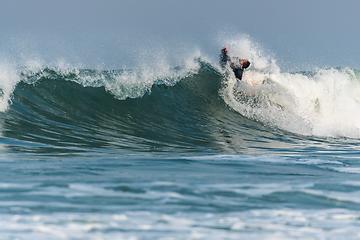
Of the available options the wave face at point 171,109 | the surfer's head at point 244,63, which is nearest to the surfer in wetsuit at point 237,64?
the surfer's head at point 244,63

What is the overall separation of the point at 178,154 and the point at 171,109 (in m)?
3.90

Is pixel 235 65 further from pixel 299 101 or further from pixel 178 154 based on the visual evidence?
pixel 178 154

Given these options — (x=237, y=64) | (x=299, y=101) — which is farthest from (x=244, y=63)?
(x=299, y=101)

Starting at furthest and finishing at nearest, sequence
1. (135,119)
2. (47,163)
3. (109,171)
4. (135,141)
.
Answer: (135,119)
(135,141)
(47,163)
(109,171)

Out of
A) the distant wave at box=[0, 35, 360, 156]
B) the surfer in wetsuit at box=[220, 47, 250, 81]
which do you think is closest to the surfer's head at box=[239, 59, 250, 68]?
the surfer in wetsuit at box=[220, 47, 250, 81]

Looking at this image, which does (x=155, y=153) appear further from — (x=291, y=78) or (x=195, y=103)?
(x=291, y=78)

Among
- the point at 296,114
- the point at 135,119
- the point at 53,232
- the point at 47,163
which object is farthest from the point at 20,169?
the point at 296,114

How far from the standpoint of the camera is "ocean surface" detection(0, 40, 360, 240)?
2.46 metres

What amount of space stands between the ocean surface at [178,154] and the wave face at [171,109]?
1.4 inches

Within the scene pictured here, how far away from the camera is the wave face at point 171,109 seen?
6180 mm

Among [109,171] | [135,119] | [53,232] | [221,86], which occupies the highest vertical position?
[221,86]

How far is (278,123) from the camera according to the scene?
8.28m

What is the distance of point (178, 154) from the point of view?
16.7 ft

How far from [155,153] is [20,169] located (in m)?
1.87
